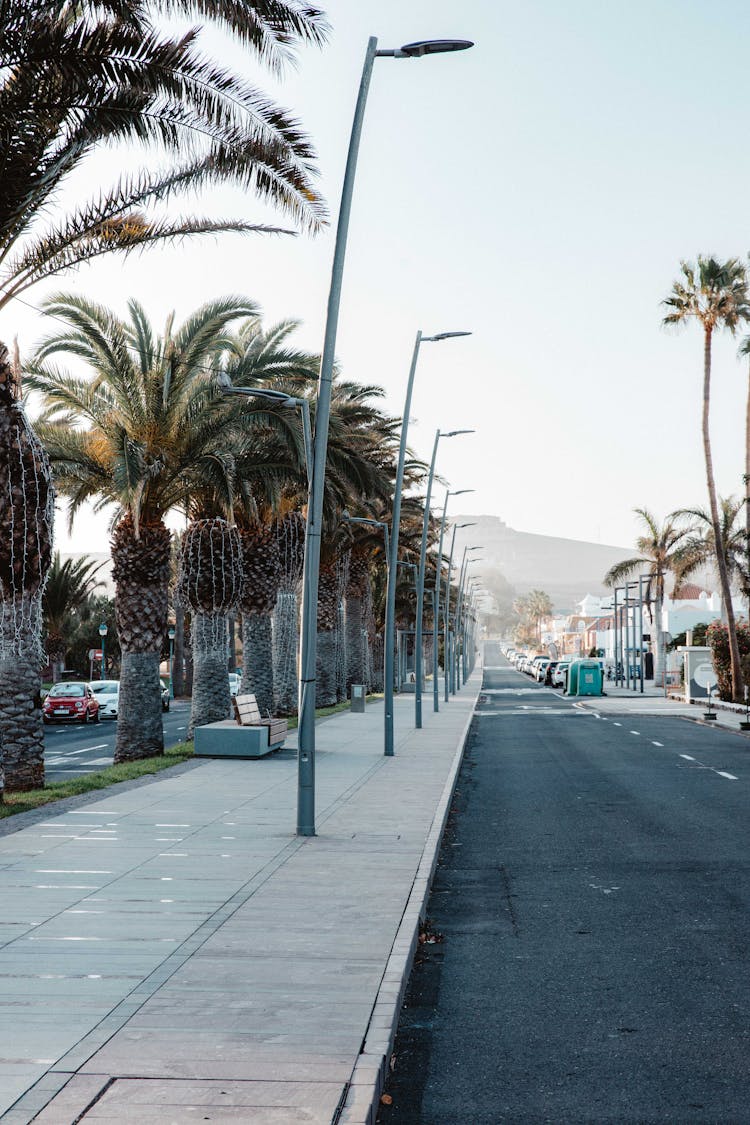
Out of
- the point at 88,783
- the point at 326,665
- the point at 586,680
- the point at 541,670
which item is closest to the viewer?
the point at 88,783

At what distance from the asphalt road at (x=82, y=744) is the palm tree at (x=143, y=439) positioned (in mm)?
1823

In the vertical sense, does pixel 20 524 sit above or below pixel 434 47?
below

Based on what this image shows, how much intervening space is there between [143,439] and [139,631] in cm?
377

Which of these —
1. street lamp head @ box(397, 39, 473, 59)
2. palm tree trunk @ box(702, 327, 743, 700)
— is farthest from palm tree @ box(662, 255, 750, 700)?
street lamp head @ box(397, 39, 473, 59)

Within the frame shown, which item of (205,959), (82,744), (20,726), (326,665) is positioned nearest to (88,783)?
(20,726)

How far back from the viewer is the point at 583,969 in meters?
8.27

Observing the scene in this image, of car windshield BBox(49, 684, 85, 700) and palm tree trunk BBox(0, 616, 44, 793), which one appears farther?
car windshield BBox(49, 684, 85, 700)

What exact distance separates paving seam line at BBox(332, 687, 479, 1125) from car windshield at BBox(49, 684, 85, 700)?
115ft

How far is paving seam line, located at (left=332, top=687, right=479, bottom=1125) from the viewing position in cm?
522

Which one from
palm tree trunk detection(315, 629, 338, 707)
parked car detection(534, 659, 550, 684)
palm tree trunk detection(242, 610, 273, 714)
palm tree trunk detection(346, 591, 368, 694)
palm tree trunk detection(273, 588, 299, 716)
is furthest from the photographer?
parked car detection(534, 659, 550, 684)

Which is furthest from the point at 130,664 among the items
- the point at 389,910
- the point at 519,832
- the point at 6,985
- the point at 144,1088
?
the point at 144,1088

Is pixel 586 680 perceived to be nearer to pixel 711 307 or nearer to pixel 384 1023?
pixel 711 307

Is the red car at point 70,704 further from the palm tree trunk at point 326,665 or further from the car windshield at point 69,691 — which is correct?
the palm tree trunk at point 326,665

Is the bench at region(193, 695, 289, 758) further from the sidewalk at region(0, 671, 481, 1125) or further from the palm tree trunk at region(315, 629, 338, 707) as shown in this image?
the palm tree trunk at region(315, 629, 338, 707)
